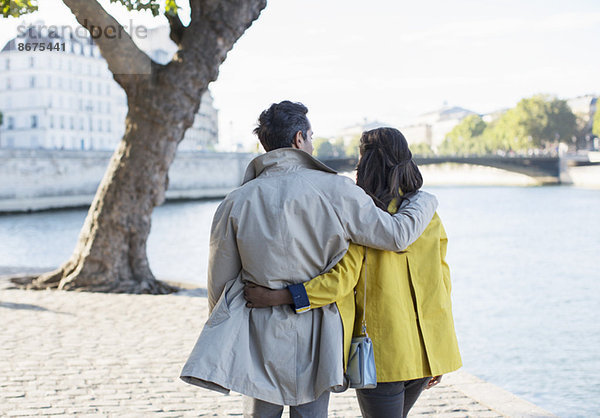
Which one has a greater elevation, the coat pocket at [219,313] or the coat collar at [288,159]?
the coat collar at [288,159]

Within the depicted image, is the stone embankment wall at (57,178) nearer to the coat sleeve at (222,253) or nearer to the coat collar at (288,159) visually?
the coat sleeve at (222,253)

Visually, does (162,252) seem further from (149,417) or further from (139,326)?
(149,417)

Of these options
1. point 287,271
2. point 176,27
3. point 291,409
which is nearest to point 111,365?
point 291,409

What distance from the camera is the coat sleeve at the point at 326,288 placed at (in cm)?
189

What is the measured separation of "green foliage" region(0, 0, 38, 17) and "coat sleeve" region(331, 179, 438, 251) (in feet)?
14.8

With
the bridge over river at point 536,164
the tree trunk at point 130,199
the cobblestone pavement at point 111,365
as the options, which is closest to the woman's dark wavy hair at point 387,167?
the cobblestone pavement at point 111,365

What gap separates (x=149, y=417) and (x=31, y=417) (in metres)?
0.53

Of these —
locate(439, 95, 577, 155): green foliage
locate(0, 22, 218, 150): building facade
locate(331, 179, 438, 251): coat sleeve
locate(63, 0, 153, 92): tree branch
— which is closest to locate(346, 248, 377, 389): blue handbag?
locate(331, 179, 438, 251): coat sleeve

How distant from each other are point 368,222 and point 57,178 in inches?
1374

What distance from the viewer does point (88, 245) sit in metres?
8.07

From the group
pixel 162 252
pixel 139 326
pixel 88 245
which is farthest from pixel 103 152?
pixel 139 326

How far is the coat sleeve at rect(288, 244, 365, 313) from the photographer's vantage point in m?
1.89

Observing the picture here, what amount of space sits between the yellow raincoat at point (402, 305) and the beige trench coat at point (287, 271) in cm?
6

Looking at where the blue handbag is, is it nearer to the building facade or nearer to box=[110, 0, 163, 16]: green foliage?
box=[110, 0, 163, 16]: green foliage
